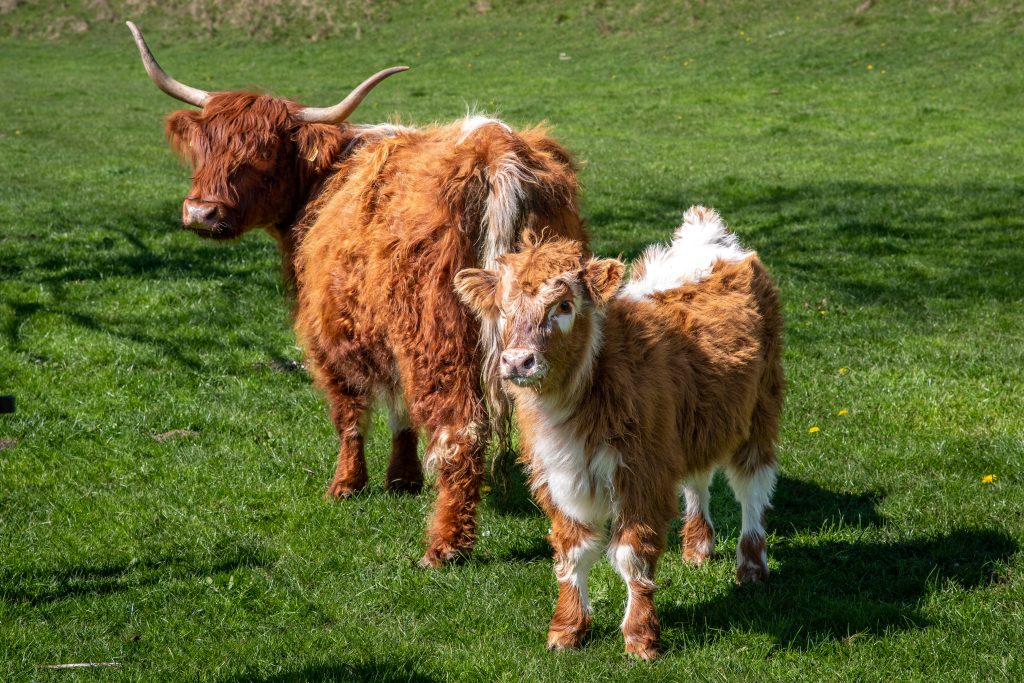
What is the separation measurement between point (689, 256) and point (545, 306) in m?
1.66

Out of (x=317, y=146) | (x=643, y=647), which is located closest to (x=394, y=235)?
(x=317, y=146)

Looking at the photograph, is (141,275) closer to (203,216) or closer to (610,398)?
(203,216)

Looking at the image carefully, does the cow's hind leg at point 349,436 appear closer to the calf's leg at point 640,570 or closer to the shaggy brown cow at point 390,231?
the shaggy brown cow at point 390,231

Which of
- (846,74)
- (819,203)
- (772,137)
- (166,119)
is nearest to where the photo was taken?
(166,119)

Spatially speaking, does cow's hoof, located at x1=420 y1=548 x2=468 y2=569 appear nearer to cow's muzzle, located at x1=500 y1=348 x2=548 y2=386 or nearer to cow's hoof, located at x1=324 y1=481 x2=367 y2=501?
cow's hoof, located at x1=324 y1=481 x2=367 y2=501

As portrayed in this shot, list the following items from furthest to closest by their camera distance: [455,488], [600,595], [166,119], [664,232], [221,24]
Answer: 1. [221,24]
2. [664,232]
3. [166,119]
4. [455,488]
5. [600,595]

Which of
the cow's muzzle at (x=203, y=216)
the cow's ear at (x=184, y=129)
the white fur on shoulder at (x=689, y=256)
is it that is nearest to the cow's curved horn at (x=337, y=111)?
the cow's ear at (x=184, y=129)

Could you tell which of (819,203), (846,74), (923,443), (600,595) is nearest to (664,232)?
(819,203)

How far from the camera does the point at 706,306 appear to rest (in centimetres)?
543

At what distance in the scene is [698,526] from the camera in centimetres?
587

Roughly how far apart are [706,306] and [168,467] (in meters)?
3.71

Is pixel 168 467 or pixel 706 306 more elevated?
pixel 706 306

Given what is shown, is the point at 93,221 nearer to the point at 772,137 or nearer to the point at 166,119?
the point at 166,119

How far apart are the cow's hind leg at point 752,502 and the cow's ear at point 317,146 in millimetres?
3273
